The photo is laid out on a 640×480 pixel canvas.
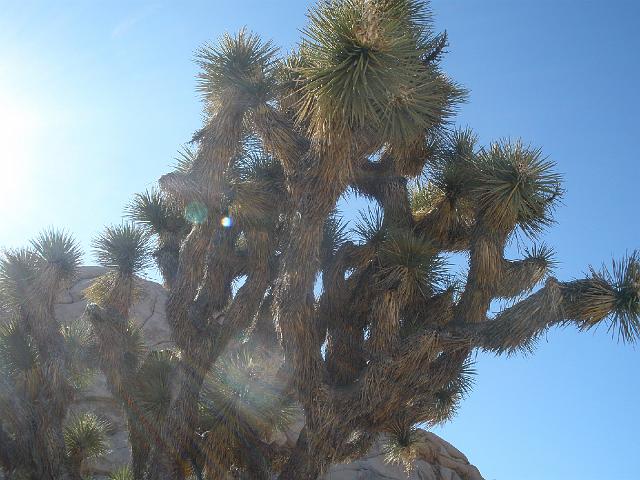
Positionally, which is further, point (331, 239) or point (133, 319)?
point (133, 319)

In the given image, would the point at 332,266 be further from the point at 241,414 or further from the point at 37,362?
the point at 37,362

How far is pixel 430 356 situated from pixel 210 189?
3.33 meters

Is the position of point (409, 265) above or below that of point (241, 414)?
above

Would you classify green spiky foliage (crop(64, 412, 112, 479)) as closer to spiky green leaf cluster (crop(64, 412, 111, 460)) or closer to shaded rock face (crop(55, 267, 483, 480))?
spiky green leaf cluster (crop(64, 412, 111, 460))

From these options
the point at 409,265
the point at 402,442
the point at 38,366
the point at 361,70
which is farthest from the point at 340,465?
the point at 361,70

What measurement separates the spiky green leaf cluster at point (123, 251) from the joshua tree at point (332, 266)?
3 cm

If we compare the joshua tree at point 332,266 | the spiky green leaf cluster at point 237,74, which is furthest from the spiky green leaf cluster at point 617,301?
the spiky green leaf cluster at point 237,74

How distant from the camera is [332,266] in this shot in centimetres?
967

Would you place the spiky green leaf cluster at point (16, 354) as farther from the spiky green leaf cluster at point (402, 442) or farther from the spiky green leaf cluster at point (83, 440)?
the spiky green leaf cluster at point (402, 442)

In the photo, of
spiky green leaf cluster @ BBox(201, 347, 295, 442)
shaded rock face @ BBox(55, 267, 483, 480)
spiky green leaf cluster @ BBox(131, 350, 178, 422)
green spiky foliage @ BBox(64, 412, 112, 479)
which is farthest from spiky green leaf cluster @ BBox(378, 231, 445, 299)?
shaded rock face @ BBox(55, 267, 483, 480)

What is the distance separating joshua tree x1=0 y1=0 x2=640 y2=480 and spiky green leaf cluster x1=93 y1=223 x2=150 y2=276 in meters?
0.03

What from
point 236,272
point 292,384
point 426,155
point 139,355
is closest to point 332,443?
point 292,384

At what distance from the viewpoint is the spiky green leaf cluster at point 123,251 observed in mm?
9898

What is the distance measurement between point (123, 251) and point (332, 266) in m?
2.83
